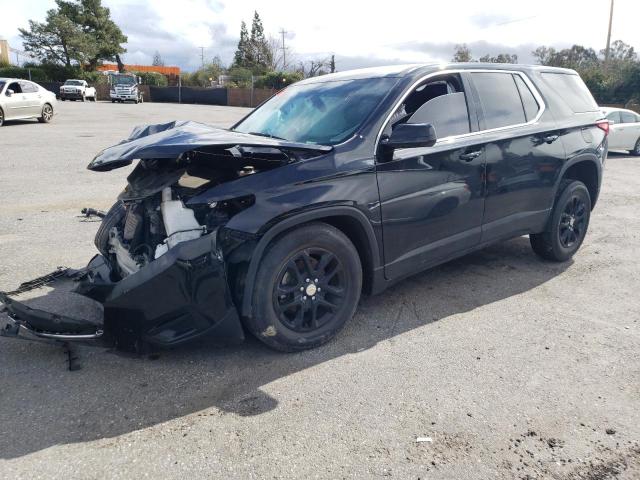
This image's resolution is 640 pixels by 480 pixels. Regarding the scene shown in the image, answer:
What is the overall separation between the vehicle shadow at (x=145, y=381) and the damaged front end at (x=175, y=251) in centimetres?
24

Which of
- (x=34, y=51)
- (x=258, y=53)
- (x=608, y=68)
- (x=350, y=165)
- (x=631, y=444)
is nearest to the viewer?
(x=631, y=444)

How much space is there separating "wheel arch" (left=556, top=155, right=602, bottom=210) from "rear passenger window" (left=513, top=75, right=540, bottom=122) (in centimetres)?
77

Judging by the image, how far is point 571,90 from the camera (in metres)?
5.51

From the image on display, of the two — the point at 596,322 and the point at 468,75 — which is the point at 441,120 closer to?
the point at 468,75

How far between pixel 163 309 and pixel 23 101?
18719mm

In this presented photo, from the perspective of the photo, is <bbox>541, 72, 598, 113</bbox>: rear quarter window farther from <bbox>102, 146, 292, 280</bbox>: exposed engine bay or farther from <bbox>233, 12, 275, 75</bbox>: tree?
<bbox>233, 12, 275, 75</bbox>: tree

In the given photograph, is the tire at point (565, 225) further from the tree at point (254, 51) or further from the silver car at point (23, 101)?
the tree at point (254, 51)

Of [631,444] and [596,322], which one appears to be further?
[596,322]

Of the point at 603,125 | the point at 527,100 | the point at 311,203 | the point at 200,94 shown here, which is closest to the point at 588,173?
the point at 603,125

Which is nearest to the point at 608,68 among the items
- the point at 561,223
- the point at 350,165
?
the point at 561,223

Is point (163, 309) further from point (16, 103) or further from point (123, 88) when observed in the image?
point (123, 88)

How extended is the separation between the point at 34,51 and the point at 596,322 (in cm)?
6608

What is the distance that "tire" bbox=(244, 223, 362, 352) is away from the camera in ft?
10.7

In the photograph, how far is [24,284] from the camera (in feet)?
13.6
